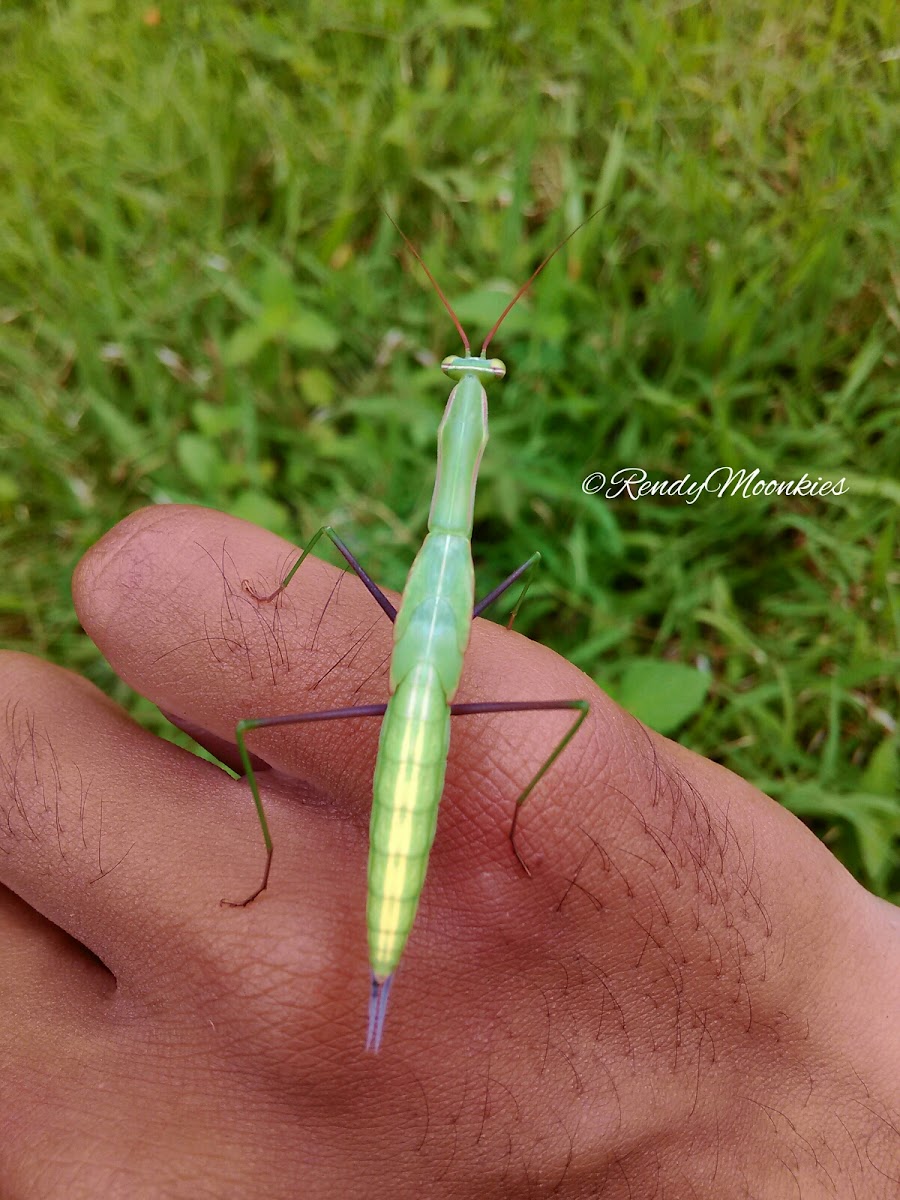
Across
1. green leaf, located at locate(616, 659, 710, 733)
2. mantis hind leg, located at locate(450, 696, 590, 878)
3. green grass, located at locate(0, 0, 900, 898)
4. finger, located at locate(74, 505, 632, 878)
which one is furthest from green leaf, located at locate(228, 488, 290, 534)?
mantis hind leg, located at locate(450, 696, 590, 878)

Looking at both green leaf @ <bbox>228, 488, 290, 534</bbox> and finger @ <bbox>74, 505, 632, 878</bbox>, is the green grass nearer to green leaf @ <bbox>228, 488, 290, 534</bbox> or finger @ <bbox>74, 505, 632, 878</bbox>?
green leaf @ <bbox>228, 488, 290, 534</bbox>

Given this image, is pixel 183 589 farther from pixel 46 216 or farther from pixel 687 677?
pixel 46 216

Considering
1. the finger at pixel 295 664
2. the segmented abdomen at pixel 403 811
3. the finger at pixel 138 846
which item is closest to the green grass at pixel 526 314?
the finger at pixel 295 664

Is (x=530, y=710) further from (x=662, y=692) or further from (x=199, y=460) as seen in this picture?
(x=199, y=460)

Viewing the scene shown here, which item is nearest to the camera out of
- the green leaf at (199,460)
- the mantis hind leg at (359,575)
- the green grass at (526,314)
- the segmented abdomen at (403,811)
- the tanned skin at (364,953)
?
the segmented abdomen at (403,811)

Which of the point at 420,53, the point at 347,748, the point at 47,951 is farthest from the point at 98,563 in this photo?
the point at 420,53

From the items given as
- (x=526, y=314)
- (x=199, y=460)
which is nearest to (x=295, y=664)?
(x=199, y=460)

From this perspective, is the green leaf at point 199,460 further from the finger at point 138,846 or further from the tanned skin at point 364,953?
the finger at point 138,846
